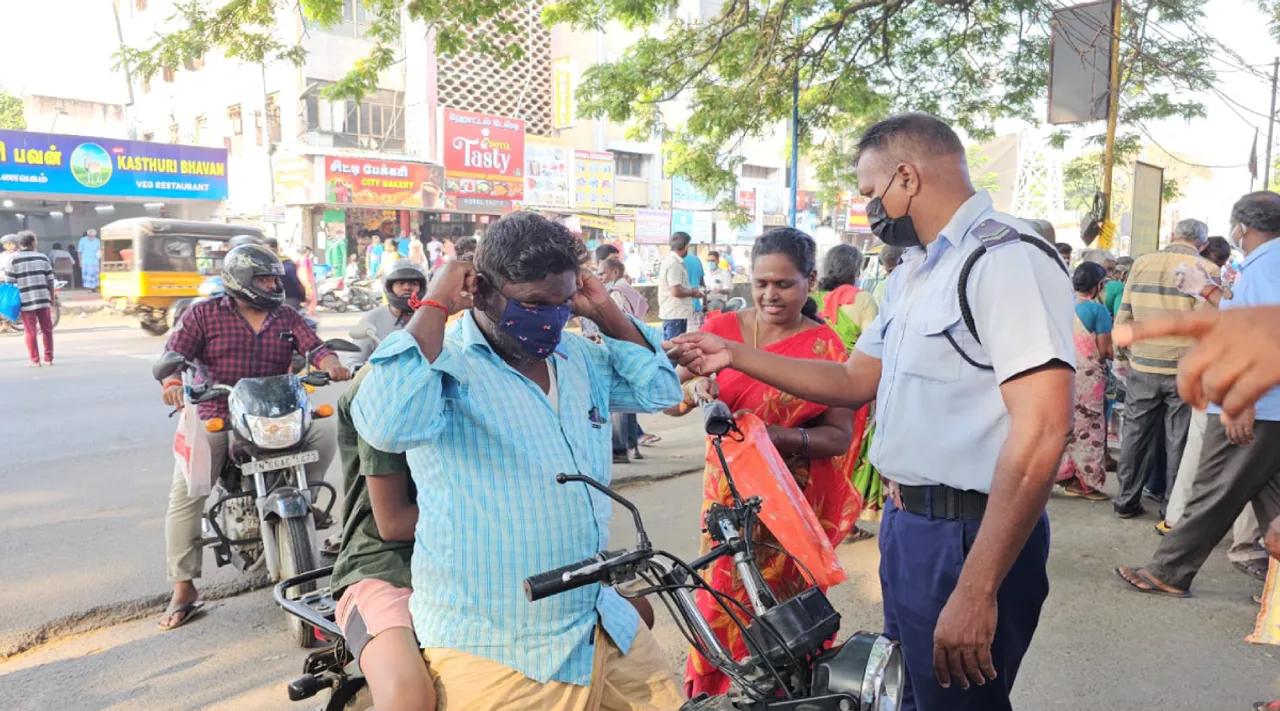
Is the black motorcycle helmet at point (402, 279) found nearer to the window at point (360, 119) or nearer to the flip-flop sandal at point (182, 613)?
the flip-flop sandal at point (182, 613)

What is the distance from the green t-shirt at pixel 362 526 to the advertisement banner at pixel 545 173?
24947mm

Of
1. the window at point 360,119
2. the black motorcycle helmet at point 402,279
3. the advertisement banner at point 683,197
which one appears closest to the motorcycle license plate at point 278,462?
the black motorcycle helmet at point 402,279

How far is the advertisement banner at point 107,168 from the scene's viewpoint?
20094mm

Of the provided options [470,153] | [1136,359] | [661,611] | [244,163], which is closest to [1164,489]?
[1136,359]

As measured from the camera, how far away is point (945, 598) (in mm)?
2123

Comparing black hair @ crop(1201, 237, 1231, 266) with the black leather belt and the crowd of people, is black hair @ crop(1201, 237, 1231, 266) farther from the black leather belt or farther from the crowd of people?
the black leather belt

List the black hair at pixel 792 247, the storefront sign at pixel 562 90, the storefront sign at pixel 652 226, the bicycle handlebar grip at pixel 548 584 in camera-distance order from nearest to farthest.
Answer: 1. the bicycle handlebar grip at pixel 548 584
2. the black hair at pixel 792 247
3. the storefront sign at pixel 562 90
4. the storefront sign at pixel 652 226

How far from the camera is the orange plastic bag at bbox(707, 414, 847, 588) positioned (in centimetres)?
261

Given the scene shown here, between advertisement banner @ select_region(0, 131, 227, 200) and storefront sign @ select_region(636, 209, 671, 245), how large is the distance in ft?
38.7

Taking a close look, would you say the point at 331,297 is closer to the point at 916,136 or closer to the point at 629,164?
the point at 629,164

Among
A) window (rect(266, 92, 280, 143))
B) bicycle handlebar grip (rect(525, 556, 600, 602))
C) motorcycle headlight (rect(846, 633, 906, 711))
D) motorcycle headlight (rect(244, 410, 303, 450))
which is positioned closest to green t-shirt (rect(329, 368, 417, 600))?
bicycle handlebar grip (rect(525, 556, 600, 602))

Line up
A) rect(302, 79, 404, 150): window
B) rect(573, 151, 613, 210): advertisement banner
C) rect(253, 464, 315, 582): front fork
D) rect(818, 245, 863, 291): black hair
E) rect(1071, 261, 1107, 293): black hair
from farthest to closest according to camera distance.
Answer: rect(573, 151, 613, 210): advertisement banner, rect(302, 79, 404, 150): window, rect(1071, 261, 1107, 293): black hair, rect(818, 245, 863, 291): black hair, rect(253, 464, 315, 582): front fork

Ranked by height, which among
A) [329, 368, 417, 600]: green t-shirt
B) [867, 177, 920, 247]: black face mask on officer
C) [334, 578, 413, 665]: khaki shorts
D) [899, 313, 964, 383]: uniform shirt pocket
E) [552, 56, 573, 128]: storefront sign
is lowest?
[334, 578, 413, 665]: khaki shorts

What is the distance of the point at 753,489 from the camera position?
106 inches
